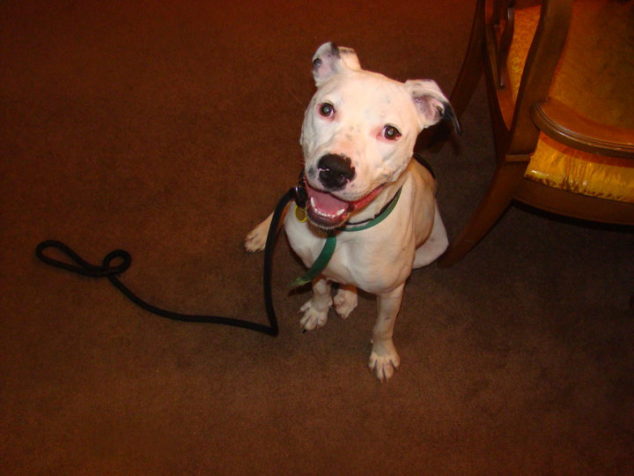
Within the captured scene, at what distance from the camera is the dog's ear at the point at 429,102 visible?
164 centimetres

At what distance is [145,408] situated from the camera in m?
2.34

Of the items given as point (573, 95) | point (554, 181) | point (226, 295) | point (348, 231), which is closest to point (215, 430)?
point (226, 295)

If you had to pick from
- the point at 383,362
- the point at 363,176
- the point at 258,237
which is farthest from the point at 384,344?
the point at 363,176

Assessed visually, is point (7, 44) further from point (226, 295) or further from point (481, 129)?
point (481, 129)

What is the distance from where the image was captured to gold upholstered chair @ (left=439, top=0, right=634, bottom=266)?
5.55 ft

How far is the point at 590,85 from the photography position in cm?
211

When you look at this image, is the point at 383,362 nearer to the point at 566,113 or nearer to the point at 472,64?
the point at 566,113

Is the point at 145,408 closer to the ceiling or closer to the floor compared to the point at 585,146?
closer to the floor

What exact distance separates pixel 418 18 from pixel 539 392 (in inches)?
101

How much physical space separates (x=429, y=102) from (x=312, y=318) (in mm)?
1224

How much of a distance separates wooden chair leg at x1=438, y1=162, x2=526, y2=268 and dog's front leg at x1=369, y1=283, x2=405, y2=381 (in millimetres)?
489

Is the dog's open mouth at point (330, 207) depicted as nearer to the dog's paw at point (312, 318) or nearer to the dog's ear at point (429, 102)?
the dog's ear at point (429, 102)

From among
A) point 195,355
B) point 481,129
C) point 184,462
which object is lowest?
point 184,462

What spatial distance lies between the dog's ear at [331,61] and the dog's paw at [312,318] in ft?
3.74
